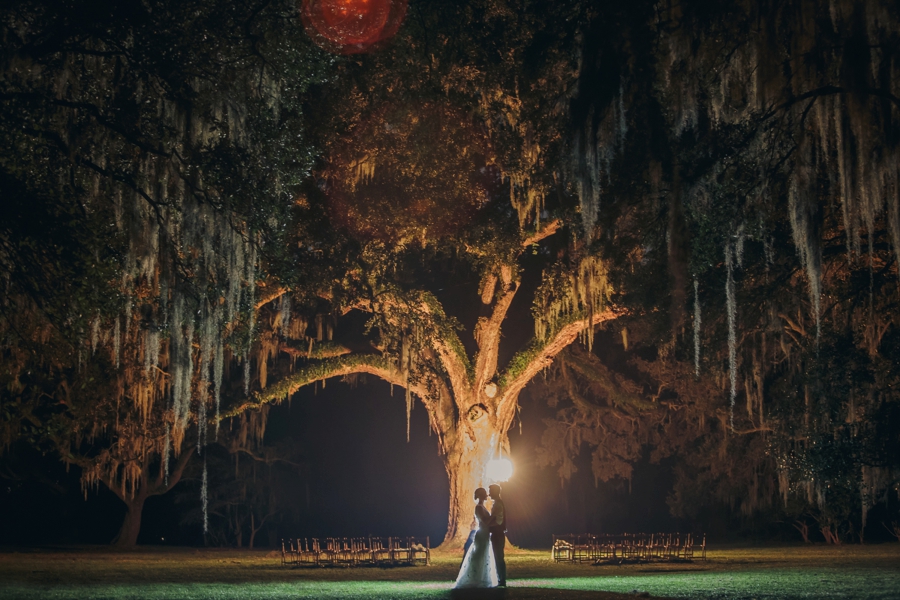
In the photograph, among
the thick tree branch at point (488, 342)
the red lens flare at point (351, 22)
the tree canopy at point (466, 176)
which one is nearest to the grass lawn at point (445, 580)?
the tree canopy at point (466, 176)

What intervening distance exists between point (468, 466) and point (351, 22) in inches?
455

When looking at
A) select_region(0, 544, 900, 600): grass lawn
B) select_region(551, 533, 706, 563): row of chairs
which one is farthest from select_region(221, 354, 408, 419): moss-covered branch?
select_region(551, 533, 706, 563): row of chairs

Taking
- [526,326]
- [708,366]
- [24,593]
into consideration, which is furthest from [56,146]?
[526,326]

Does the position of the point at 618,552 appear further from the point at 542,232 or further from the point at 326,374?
the point at 326,374

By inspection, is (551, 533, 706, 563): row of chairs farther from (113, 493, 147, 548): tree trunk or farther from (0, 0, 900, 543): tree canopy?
(113, 493, 147, 548): tree trunk

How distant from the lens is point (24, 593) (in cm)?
1123

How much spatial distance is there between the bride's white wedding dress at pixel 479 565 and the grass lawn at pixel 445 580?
1.10ft

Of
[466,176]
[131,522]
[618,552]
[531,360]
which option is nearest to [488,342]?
[531,360]

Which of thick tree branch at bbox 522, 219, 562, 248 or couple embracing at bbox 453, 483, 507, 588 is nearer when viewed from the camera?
couple embracing at bbox 453, 483, 507, 588

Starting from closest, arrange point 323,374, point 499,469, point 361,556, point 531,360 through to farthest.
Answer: point 361,556
point 531,360
point 499,469
point 323,374

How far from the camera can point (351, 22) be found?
13.5 m

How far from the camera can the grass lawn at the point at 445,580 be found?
10969mm

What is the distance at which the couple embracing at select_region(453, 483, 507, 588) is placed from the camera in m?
12.1

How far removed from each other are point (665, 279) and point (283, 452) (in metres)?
27.0
